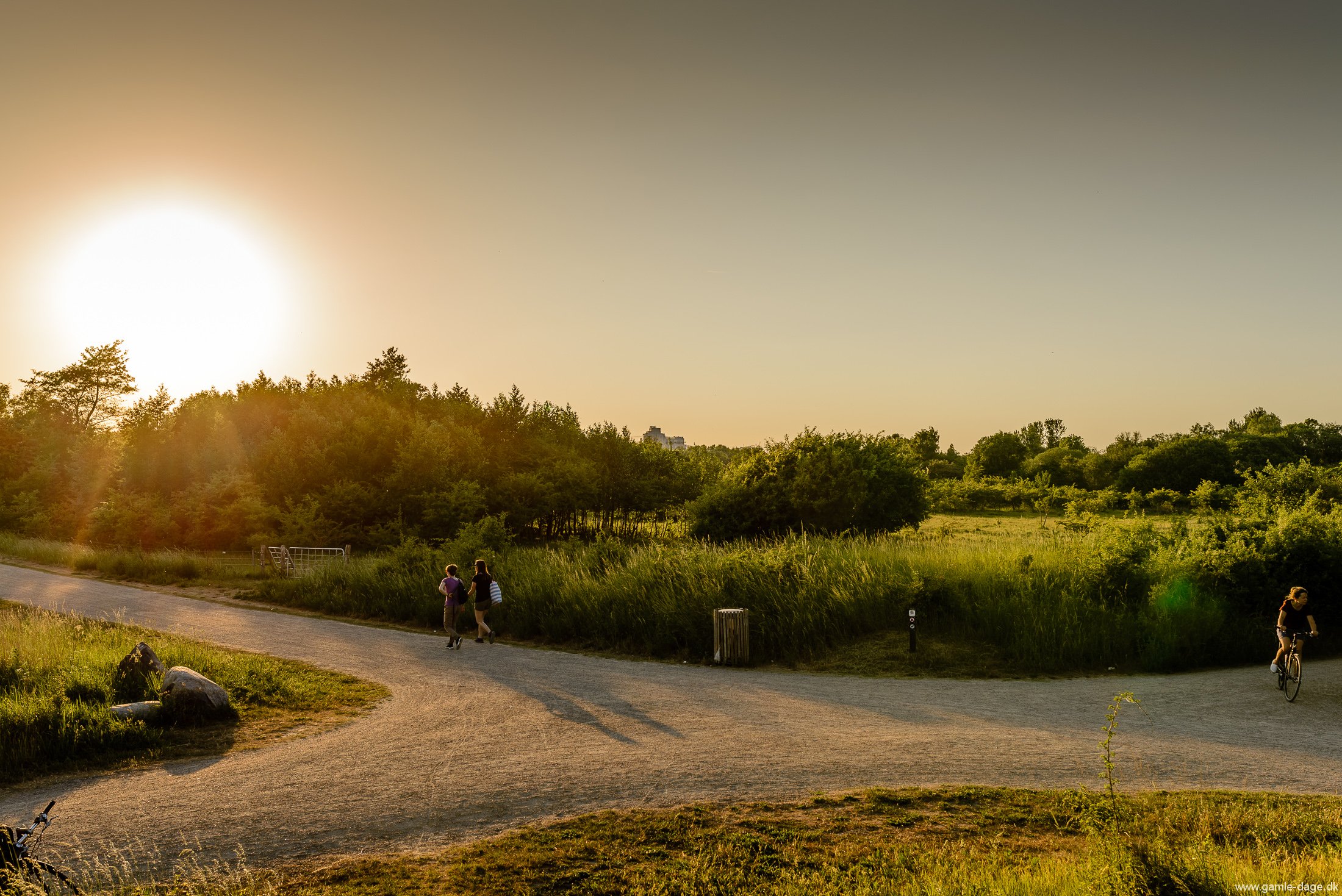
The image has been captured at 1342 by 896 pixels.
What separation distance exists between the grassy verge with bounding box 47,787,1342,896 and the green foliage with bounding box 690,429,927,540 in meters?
23.5

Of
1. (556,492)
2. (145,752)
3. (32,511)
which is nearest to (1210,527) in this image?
(145,752)

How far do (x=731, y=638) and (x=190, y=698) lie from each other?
8.73m

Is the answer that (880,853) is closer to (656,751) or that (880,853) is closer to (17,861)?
(656,751)

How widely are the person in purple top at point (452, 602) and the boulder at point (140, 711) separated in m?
6.33

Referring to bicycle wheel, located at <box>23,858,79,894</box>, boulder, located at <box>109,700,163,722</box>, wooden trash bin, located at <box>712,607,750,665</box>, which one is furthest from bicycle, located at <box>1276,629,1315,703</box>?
boulder, located at <box>109,700,163,722</box>

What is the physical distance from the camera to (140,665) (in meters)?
11.5

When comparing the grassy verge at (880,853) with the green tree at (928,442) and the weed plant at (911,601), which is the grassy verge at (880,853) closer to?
the weed plant at (911,601)

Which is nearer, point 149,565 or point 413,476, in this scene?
point 149,565

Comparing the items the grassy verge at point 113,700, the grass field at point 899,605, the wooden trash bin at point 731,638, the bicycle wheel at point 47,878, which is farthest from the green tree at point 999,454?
the bicycle wheel at point 47,878

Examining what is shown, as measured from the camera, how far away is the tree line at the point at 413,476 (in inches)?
1293

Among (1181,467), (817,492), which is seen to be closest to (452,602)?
(817,492)

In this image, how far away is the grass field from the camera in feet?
47.3

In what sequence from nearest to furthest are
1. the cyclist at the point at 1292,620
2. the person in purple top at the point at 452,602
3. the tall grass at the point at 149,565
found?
1. the cyclist at the point at 1292,620
2. the person in purple top at the point at 452,602
3. the tall grass at the point at 149,565

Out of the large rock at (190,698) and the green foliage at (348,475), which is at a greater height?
the green foliage at (348,475)
